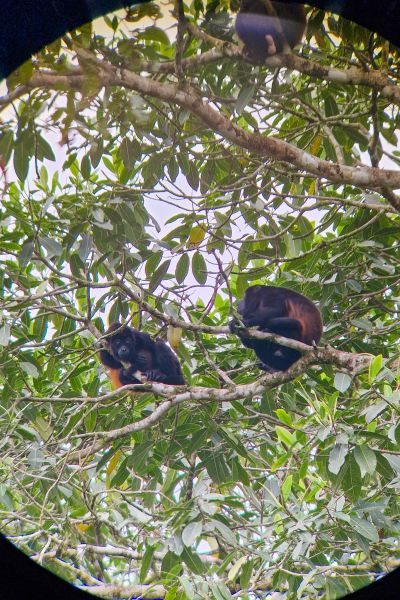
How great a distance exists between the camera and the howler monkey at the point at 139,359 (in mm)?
4770

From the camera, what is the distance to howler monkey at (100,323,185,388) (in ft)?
15.6

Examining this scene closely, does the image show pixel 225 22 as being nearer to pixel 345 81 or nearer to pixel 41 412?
pixel 345 81

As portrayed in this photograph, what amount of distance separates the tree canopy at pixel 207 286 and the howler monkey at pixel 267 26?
56mm

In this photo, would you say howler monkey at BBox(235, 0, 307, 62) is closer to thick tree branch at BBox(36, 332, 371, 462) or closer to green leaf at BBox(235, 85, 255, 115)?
green leaf at BBox(235, 85, 255, 115)

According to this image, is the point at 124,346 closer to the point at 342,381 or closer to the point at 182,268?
the point at 182,268

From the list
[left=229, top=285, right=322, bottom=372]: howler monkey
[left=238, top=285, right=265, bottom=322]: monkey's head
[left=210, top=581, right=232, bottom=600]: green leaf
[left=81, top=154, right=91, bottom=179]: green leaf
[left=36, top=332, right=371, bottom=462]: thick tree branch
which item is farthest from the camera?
[left=238, top=285, right=265, bottom=322]: monkey's head

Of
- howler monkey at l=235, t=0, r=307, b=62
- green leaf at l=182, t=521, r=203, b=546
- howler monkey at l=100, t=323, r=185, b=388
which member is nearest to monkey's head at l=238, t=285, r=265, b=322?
howler monkey at l=100, t=323, r=185, b=388

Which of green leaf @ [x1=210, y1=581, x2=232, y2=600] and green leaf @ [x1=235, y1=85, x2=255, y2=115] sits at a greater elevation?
green leaf @ [x1=235, y1=85, x2=255, y2=115]

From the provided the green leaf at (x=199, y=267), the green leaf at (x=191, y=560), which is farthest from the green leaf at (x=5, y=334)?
the green leaf at (x=191, y=560)

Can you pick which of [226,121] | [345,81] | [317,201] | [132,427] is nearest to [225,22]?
[226,121]

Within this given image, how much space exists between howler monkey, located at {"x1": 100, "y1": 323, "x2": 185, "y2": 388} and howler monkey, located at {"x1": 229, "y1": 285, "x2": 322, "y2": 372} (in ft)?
3.36

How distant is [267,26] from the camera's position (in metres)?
2.76

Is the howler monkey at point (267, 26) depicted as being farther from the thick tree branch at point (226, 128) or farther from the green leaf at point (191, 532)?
the green leaf at point (191, 532)

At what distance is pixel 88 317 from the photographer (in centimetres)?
340
